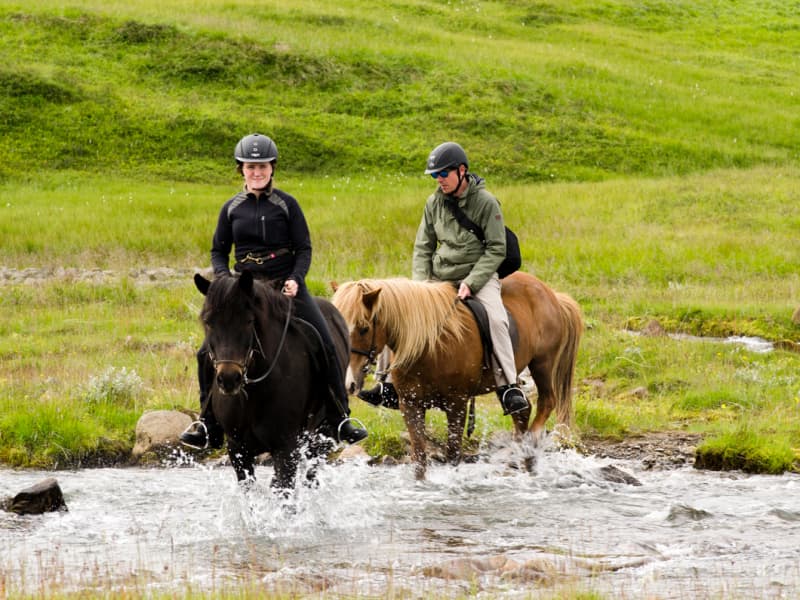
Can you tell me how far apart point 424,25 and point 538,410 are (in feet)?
150

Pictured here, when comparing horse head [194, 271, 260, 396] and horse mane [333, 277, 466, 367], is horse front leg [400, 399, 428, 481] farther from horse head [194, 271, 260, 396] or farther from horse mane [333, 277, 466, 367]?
horse head [194, 271, 260, 396]

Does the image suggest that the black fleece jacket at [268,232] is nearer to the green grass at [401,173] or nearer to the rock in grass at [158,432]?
the rock in grass at [158,432]

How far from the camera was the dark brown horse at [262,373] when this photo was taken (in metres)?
7.74

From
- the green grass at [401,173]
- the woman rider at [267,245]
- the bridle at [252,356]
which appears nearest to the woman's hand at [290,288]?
the woman rider at [267,245]

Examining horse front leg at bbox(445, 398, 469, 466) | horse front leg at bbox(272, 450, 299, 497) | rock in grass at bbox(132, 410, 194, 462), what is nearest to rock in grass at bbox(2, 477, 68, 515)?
horse front leg at bbox(272, 450, 299, 497)

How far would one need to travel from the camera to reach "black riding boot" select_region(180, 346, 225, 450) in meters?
8.69

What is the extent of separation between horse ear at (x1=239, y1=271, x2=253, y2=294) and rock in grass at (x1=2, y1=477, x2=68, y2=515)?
3107 mm

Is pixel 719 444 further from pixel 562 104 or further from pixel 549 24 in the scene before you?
pixel 549 24

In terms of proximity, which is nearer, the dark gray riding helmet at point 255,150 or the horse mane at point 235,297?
the horse mane at point 235,297

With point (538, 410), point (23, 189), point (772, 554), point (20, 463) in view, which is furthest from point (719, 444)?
point (23, 189)

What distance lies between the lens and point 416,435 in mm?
10727

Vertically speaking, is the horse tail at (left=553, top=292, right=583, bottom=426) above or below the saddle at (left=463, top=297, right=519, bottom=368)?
below

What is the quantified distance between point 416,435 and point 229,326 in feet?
11.4

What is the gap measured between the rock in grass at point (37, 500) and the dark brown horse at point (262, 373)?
1848 mm
